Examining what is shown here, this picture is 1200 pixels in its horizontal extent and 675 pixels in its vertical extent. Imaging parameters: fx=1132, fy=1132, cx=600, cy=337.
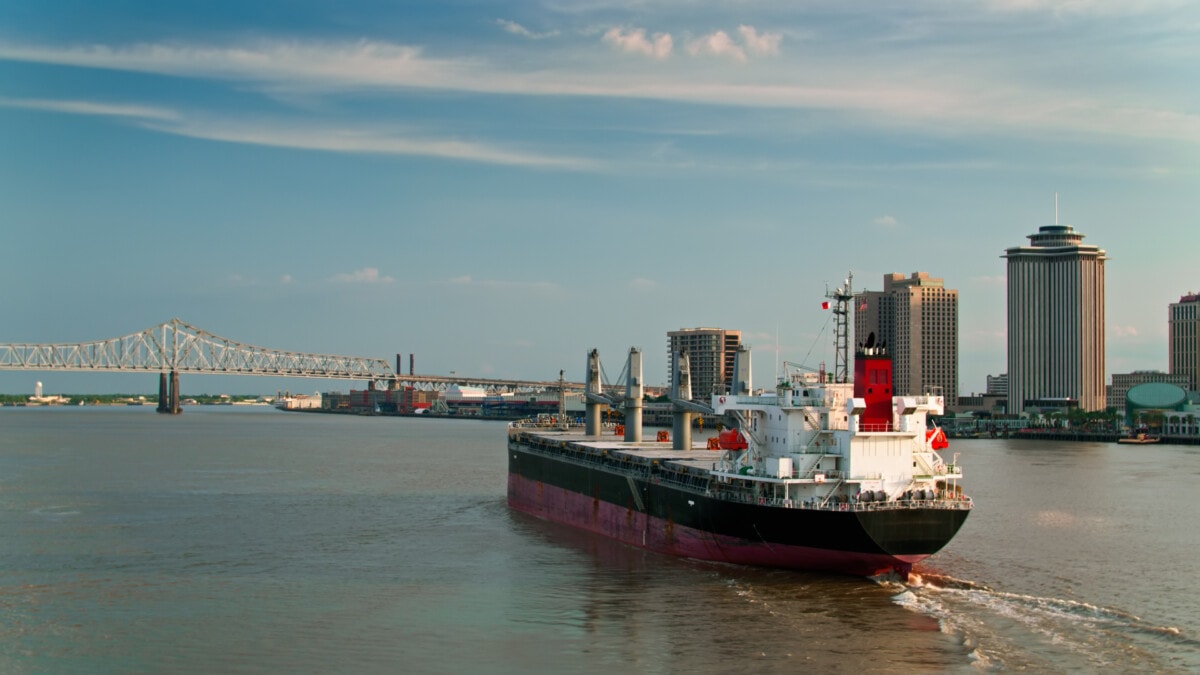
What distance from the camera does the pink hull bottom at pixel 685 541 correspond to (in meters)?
30.0

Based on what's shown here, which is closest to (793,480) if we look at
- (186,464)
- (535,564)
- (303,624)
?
(535,564)

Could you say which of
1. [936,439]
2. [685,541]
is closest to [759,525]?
[685,541]

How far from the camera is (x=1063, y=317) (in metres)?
197

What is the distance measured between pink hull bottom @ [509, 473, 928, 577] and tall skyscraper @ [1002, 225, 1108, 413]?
543 ft

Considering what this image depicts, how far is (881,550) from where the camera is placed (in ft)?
96.4

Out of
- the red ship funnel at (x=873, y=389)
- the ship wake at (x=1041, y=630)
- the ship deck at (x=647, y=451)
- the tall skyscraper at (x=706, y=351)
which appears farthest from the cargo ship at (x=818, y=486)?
the tall skyscraper at (x=706, y=351)

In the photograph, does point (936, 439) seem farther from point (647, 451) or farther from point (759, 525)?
point (647, 451)

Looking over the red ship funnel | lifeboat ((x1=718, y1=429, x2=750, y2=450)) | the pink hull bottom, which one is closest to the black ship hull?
the pink hull bottom

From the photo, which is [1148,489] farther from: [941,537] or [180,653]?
[180,653]

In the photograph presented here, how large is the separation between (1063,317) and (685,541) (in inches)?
7105

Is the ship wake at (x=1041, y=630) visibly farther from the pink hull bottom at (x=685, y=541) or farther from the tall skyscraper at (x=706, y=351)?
the tall skyscraper at (x=706, y=351)

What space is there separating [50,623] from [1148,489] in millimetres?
53040

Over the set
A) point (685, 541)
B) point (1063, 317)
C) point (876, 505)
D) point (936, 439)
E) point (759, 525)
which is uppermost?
point (1063, 317)

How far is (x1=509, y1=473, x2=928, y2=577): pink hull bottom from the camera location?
30047mm
